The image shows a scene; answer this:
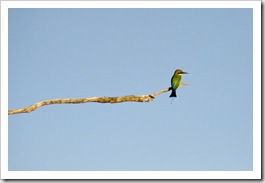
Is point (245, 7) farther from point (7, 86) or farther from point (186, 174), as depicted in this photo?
point (7, 86)

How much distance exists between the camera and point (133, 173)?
4531 millimetres

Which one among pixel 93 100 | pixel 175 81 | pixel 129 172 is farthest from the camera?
pixel 175 81

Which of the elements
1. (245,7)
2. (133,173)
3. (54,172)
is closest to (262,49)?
(245,7)

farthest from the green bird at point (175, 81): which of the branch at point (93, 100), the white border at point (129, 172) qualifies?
the white border at point (129, 172)

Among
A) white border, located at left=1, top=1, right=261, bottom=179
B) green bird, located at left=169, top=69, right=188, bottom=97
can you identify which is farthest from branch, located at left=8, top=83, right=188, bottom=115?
green bird, located at left=169, top=69, right=188, bottom=97

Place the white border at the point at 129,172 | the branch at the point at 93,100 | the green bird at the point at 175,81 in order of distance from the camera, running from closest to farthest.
→ the branch at the point at 93,100 < the white border at the point at 129,172 < the green bird at the point at 175,81

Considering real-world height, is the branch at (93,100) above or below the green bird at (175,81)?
below

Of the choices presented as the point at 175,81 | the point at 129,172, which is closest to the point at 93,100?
the point at 129,172

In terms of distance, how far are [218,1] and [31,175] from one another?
2.59 m

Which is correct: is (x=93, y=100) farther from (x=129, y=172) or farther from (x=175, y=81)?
(x=175, y=81)

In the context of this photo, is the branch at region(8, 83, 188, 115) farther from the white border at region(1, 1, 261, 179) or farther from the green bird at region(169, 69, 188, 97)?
the green bird at region(169, 69, 188, 97)

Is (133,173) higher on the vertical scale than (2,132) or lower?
lower

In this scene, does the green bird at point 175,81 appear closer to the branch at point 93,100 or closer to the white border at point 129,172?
the branch at point 93,100

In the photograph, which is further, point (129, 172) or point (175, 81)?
point (175, 81)
